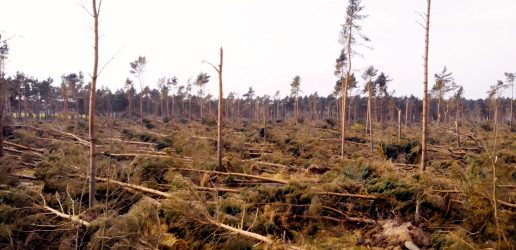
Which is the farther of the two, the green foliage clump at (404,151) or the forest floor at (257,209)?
the green foliage clump at (404,151)

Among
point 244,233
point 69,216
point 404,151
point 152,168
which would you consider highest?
point 152,168

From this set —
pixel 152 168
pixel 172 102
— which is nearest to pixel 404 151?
pixel 152 168

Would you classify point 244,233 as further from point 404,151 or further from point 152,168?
point 404,151

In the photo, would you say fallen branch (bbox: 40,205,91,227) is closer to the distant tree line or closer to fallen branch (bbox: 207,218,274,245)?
fallen branch (bbox: 207,218,274,245)

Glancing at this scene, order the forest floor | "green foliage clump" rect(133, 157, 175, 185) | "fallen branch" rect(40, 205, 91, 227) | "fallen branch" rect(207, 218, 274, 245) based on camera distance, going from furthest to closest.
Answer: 1. "green foliage clump" rect(133, 157, 175, 185)
2. "fallen branch" rect(40, 205, 91, 227)
3. "fallen branch" rect(207, 218, 274, 245)
4. the forest floor

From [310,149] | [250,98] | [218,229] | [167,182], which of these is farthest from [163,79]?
[218,229]

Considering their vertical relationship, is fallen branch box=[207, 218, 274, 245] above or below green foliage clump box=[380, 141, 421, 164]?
below

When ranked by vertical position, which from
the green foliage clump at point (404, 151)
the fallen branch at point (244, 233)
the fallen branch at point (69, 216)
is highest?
the green foliage clump at point (404, 151)

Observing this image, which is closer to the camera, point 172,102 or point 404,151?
point 404,151

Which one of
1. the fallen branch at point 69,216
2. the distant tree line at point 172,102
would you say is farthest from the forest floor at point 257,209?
the distant tree line at point 172,102

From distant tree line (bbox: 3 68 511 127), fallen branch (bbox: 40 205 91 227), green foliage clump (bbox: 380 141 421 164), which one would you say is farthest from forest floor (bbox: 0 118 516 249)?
distant tree line (bbox: 3 68 511 127)

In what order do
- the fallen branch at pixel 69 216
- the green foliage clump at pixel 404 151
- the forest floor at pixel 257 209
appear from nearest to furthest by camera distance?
the forest floor at pixel 257 209 < the fallen branch at pixel 69 216 < the green foliage clump at pixel 404 151

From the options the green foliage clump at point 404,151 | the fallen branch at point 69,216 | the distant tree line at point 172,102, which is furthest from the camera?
the distant tree line at point 172,102

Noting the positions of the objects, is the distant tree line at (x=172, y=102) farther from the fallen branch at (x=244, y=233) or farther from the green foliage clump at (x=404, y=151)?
the fallen branch at (x=244, y=233)
